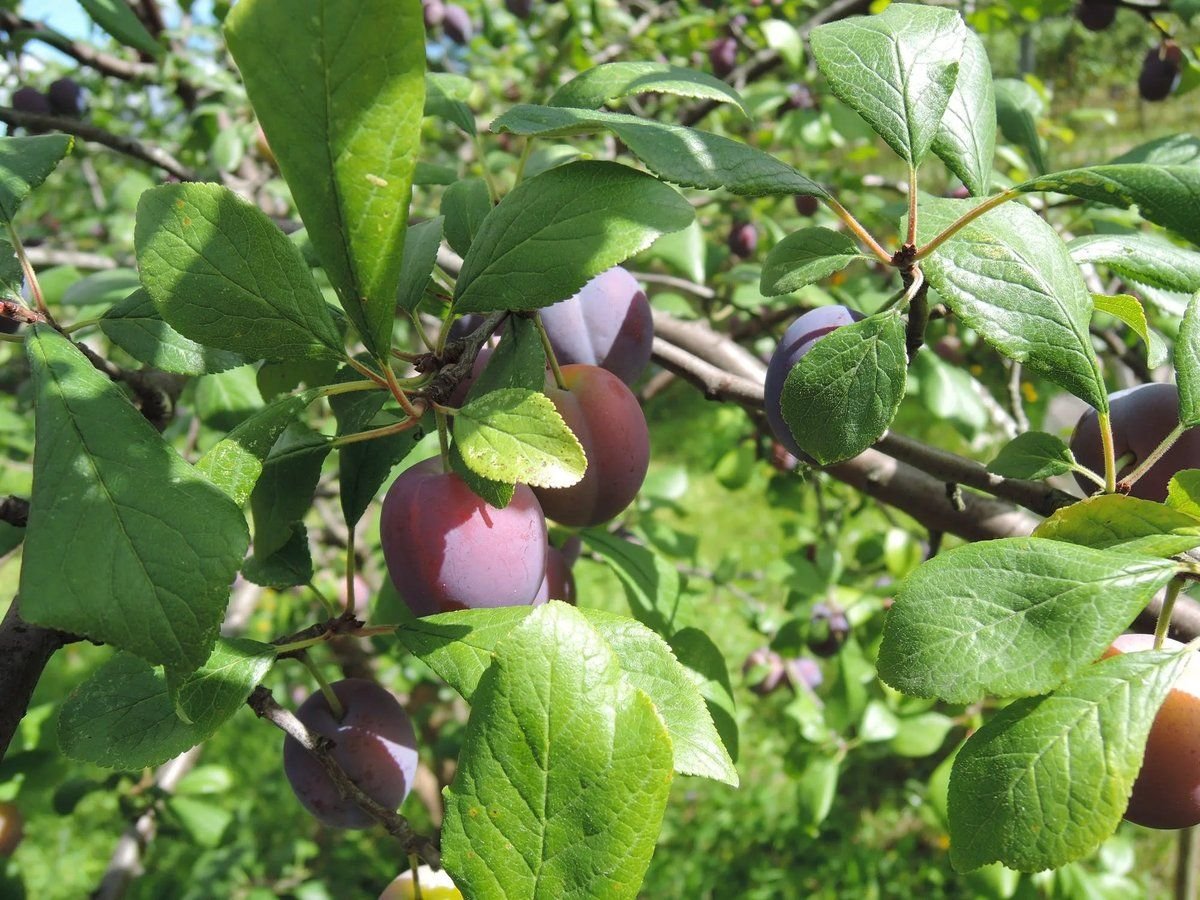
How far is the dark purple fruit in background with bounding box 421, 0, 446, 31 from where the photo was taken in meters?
2.48

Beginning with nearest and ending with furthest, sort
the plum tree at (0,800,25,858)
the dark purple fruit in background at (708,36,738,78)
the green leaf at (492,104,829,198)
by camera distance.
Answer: the green leaf at (492,104,829,198) < the plum tree at (0,800,25,858) < the dark purple fruit in background at (708,36,738,78)

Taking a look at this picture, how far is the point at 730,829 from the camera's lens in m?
2.48

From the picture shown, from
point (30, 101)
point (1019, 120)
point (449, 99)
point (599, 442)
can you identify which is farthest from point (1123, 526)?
point (30, 101)

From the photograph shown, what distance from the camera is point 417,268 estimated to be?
69 centimetres

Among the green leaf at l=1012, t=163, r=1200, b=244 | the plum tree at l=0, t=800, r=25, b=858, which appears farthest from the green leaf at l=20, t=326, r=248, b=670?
the plum tree at l=0, t=800, r=25, b=858

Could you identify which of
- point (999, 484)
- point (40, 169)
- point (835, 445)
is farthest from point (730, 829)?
point (40, 169)

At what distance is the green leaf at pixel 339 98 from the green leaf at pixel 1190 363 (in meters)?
0.47

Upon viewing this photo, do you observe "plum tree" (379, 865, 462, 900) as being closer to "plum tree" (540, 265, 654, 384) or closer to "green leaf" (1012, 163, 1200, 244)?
"plum tree" (540, 265, 654, 384)

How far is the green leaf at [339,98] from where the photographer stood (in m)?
0.42

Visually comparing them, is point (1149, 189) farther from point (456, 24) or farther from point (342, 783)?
point (456, 24)

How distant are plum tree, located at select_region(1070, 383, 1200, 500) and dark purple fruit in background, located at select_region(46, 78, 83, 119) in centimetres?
201

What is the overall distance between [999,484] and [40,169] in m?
0.77

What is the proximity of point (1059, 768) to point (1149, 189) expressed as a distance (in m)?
0.30

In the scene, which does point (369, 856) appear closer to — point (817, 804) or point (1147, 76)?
point (817, 804)
